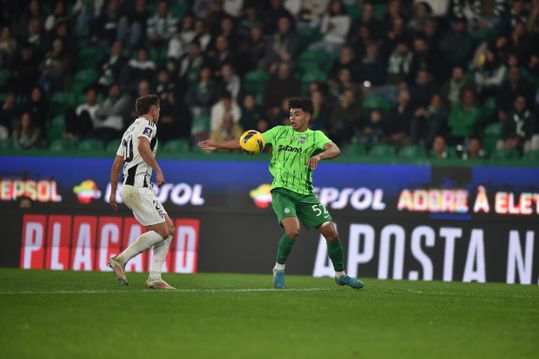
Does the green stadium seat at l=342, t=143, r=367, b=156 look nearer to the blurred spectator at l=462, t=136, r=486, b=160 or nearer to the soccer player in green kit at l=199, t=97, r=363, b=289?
the blurred spectator at l=462, t=136, r=486, b=160

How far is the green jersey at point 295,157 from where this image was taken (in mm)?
12539

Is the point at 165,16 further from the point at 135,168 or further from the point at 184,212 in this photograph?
the point at 135,168

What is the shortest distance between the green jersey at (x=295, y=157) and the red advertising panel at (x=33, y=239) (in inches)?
312

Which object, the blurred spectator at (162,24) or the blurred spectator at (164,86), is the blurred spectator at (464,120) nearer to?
the blurred spectator at (164,86)

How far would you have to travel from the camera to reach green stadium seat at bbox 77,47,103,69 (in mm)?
23406

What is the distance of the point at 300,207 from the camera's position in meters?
12.6

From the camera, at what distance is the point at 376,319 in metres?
9.69

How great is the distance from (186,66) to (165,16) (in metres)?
2.06

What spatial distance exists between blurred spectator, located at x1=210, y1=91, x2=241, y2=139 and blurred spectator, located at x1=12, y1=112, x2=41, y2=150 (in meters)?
3.33

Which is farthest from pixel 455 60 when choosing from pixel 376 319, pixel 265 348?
pixel 265 348

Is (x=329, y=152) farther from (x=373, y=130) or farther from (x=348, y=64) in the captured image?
(x=348, y=64)

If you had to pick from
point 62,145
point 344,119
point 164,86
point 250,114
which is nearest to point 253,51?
point 164,86

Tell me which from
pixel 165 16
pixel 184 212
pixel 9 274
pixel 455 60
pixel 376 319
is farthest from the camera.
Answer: pixel 165 16

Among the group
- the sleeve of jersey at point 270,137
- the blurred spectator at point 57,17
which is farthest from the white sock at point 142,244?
the blurred spectator at point 57,17
